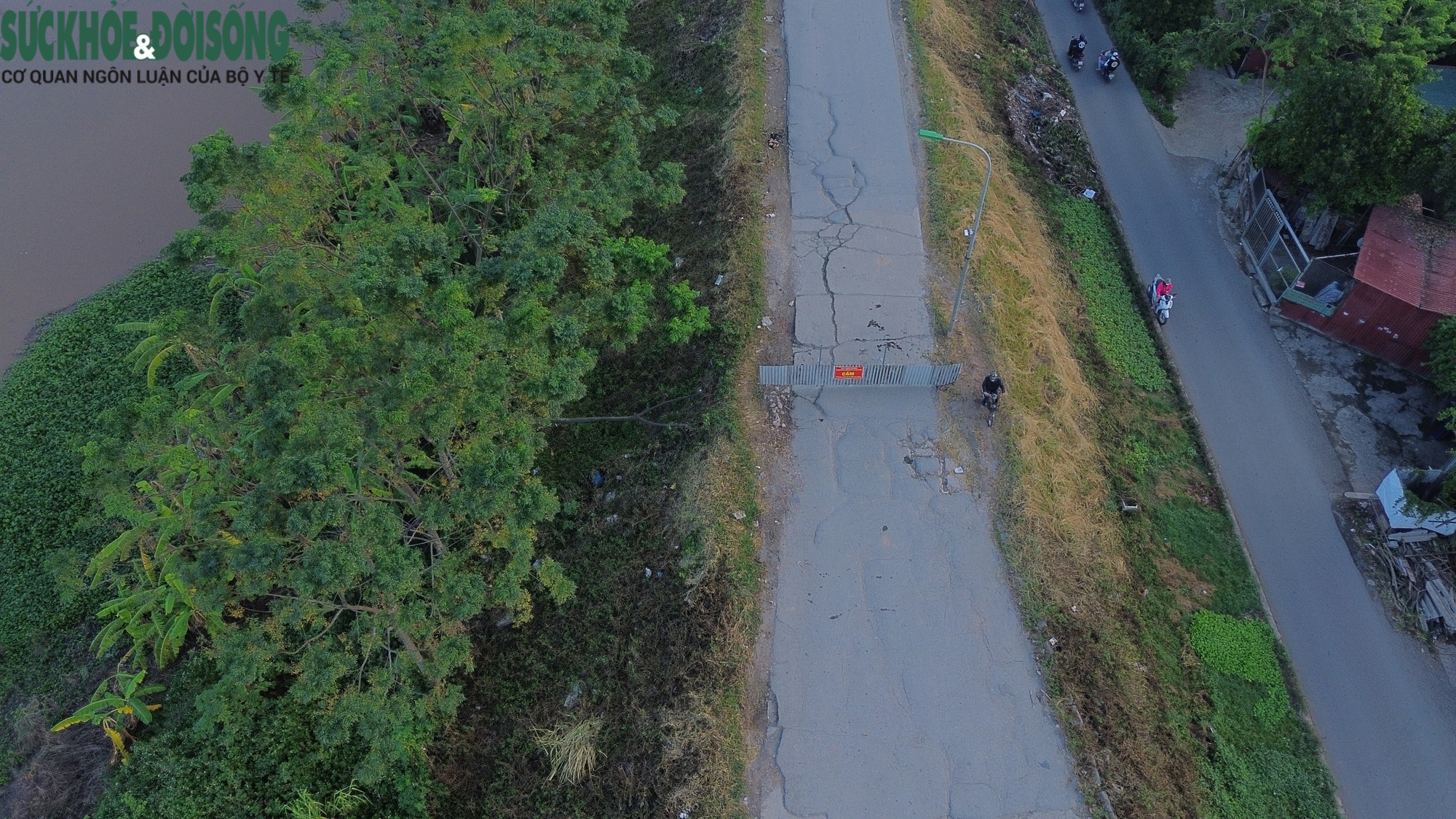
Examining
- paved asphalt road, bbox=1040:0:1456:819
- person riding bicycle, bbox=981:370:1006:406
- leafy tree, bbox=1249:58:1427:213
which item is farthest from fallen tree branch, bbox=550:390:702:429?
leafy tree, bbox=1249:58:1427:213

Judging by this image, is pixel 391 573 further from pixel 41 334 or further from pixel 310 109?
pixel 41 334

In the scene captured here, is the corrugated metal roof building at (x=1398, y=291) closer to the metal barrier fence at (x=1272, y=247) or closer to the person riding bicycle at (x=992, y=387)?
the metal barrier fence at (x=1272, y=247)

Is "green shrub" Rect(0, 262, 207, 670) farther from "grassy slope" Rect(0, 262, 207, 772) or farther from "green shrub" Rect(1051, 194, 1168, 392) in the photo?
"green shrub" Rect(1051, 194, 1168, 392)

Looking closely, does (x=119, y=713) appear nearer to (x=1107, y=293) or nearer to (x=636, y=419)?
(x=636, y=419)

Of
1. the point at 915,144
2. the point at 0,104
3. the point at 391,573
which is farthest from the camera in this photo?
the point at 0,104

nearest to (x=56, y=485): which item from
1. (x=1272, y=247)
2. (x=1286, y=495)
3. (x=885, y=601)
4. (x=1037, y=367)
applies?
(x=885, y=601)

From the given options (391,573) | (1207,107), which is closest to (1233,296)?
(1207,107)
